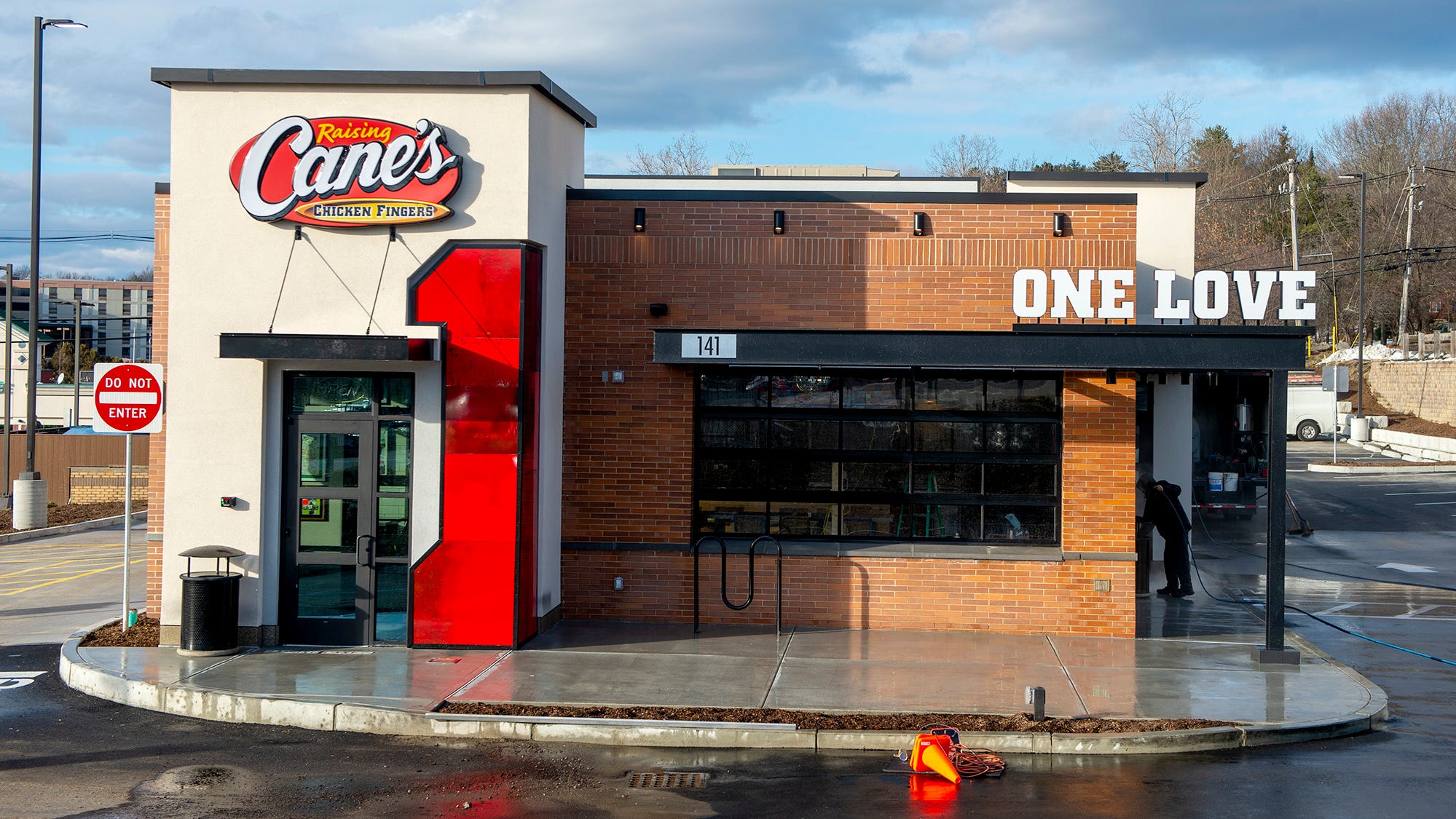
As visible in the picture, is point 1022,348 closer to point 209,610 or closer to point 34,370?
point 209,610

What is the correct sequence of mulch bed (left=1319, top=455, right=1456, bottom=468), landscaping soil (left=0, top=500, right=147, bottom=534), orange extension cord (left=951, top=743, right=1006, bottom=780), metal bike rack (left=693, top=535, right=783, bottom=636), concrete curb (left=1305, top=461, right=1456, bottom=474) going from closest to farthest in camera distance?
orange extension cord (left=951, top=743, right=1006, bottom=780) < metal bike rack (left=693, top=535, right=783, bottom=636) < landscaping soil (left=0, top=500, right=147, bottom=534) < concrete curb (left=1305, top=461, right=1456, bottom=474) < mulch bed (left=1319, top=455, right=1456, bottom=468)

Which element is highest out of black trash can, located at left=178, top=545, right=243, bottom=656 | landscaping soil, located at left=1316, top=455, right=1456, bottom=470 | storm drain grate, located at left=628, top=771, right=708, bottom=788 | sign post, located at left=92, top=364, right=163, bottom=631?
sign post, located at left=92, top=364, right=163, bottom=631

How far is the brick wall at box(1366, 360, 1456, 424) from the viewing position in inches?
1817

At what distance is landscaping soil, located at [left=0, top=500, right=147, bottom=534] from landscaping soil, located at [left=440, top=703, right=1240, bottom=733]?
67.9 feet

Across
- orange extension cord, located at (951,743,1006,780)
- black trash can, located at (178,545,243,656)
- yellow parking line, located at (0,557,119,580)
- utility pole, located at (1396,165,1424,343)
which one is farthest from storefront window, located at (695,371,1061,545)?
utility pole, located at (1396,165,1424,343)

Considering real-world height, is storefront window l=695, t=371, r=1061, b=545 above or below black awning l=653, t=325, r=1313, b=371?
below

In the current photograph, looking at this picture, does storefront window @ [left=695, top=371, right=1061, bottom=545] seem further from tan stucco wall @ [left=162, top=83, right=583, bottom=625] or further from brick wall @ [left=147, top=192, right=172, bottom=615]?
brick wall @ [left=147, top=192, right=172, bottom=615]

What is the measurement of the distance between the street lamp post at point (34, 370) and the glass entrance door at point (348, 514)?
15.0m

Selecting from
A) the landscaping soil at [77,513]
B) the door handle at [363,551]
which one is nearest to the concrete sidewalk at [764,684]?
the door handle at [363,551]

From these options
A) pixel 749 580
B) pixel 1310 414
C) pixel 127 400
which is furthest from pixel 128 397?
pixel 1310 414

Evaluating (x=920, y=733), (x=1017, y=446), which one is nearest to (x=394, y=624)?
(x=920, y=733)

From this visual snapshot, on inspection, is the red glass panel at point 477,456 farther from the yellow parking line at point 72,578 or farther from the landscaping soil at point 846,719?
the yellow parking line at point 72,578

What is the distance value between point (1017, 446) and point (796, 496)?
8.54 ft

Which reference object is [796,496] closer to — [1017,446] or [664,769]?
[1017,446]
